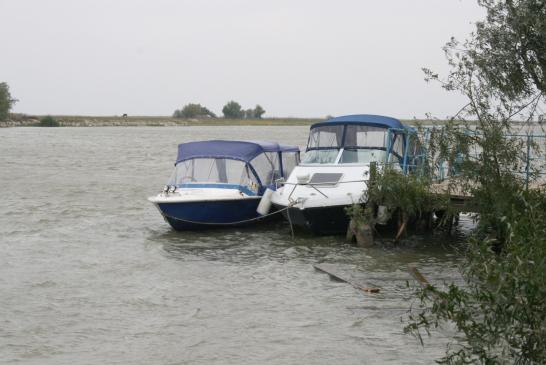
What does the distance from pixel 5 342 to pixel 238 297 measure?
391 cm

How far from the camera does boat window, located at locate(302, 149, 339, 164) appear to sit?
1894 centimetres

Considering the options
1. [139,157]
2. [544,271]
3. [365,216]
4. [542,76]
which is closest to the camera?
[544,271]

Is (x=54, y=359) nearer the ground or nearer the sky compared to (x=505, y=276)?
nearer the ground

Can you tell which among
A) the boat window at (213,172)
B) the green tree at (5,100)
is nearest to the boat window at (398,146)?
the boat window at (213,172)

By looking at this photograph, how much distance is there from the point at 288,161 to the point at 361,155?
11.9 feet

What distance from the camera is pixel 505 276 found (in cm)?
600

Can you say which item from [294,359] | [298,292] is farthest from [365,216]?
[294,359]

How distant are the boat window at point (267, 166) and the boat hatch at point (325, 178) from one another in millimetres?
2010

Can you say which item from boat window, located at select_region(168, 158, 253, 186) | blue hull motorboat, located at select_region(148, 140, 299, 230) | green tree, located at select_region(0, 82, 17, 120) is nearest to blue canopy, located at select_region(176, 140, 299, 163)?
blue hull motorboat, located at select_region(148, 140, 299, 230)

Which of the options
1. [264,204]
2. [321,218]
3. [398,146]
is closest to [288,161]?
[398,146]

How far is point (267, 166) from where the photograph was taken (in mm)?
20078

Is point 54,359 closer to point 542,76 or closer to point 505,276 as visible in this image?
point 505,276

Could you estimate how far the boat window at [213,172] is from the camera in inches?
730

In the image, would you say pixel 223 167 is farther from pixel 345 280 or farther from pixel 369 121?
pixel 345 280
